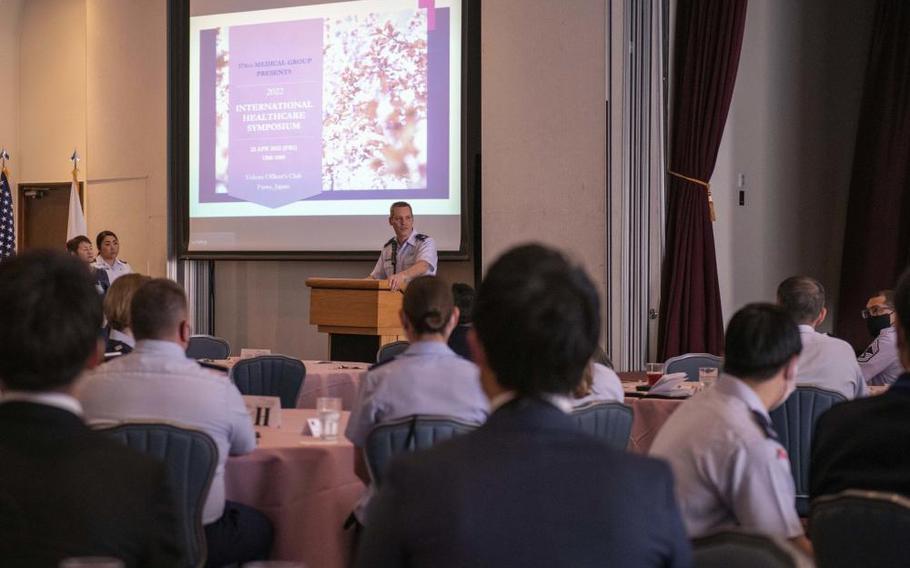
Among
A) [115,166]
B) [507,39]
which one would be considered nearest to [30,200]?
[115,166]

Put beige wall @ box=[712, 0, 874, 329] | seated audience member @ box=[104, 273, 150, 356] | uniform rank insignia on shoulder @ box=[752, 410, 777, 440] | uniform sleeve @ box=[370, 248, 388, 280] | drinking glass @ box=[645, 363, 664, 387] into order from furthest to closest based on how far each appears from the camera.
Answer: beige wall @ box=[712, 0, 874, 329] → uniform sleeve @ box=[370, 248, 388, 280] → drinking glass @ box=[645, 363, 664, 387] → seated audience member @ box=[104, 273, 150, 356] → uniform rank insignia on shoulder @ box=[752, 410, 777, 440]

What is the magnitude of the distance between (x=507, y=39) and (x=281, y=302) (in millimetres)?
3402

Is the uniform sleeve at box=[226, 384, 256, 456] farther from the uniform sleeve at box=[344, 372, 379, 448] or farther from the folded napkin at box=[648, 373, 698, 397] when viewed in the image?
the folded napkin at box=[648, 373, 698, 397]

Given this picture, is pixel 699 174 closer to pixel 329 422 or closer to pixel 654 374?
pixel 654 374

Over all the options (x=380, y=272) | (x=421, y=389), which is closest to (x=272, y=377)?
(x=421, y=389)

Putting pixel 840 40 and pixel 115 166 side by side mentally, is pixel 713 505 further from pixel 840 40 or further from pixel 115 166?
pixel 115 166

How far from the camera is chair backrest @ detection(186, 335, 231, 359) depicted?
661 cm

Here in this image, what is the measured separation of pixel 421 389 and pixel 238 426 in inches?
22.8

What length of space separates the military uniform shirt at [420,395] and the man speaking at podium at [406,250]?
3.97 metres

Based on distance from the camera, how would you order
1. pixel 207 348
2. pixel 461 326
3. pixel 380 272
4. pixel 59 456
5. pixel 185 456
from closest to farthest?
1. pixel 59 456
2. pixel 185 456
3. pixel 461 326
4. pixel 207 348
5. pixel 380 272

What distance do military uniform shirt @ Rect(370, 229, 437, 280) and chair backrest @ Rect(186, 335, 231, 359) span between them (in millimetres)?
1528

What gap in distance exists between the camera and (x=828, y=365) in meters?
4.39

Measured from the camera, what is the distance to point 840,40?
29.2ft

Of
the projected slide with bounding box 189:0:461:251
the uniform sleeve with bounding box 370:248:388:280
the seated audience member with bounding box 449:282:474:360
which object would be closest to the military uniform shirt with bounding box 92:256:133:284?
the projected slide with bounding box 189:0:461:251
